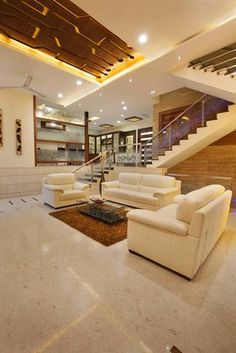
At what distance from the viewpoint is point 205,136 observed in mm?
5082

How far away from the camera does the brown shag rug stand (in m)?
2.94

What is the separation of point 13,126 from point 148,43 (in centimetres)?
547

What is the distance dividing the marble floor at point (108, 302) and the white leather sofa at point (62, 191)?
78.2 inches

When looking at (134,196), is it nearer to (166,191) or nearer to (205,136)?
(166,191)

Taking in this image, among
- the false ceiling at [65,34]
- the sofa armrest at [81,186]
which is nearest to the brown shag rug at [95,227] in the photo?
the sofa armrest at [81,186]

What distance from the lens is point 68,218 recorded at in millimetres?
3877

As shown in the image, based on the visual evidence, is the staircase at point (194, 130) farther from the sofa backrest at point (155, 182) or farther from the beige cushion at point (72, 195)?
the beige cushion at point (72, 195)

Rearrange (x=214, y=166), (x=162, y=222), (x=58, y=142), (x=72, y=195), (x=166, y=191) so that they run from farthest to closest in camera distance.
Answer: (x=58, y=142)
(x=214, y=166)
(x=72, y=195)
(x=166, y=191)
(x=162, y=222)

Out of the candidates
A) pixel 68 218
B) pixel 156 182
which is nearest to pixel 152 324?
pixel 68 218

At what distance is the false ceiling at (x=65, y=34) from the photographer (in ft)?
10.9

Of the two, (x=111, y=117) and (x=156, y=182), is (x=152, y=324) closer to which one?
(x=156, y=182)

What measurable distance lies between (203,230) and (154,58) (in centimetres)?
435

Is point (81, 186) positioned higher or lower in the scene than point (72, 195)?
higher

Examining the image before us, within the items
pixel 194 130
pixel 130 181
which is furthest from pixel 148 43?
pixel 130 181
